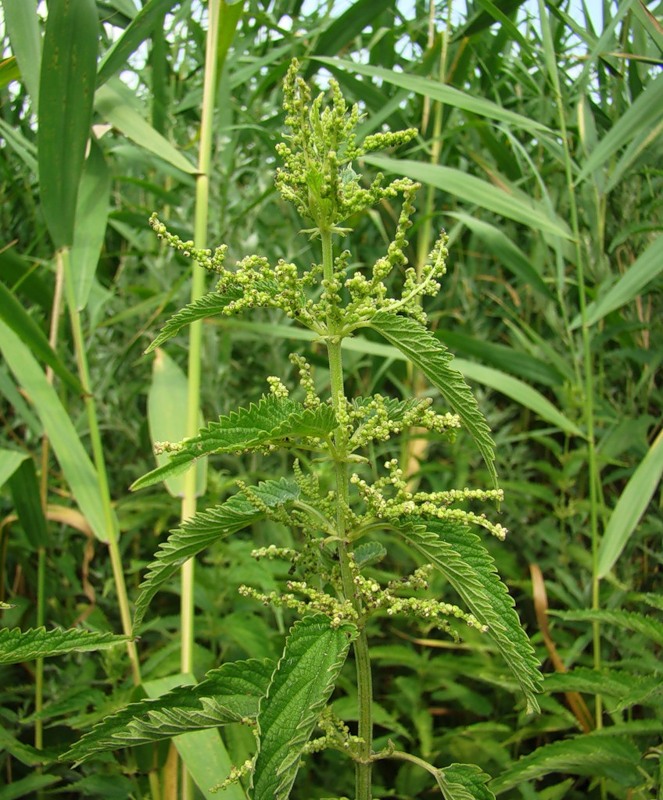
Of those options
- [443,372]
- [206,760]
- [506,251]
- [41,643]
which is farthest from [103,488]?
[506,251]

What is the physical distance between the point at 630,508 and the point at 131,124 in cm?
115

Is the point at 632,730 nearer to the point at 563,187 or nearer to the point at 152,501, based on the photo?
the point at 152,501

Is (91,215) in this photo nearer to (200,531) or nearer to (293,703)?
(200,531)

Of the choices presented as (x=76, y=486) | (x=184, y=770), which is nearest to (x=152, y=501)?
(x=76, y=486)

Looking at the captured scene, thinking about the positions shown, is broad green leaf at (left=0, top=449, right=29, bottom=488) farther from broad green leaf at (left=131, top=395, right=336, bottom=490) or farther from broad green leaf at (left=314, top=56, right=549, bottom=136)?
broad green leaf at (left=314, top=56, right=549, bottom=136)

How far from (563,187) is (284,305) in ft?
5.41

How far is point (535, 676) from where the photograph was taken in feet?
2.60

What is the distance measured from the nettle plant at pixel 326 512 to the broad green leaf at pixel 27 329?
0.67 metres

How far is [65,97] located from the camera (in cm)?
138

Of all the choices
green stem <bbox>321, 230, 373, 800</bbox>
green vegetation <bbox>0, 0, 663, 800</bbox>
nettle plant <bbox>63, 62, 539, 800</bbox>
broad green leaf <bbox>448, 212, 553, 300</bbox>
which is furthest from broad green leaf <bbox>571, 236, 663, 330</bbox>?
green stem <bbox>321, 230, 373, 800</bbox>

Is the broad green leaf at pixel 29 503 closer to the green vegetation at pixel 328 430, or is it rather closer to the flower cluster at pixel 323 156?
the green vegetation at pixel 328 430

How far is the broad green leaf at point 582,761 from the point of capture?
1244 millimetres

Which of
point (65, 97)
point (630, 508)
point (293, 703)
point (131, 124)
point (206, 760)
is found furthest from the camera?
point (131, 124)

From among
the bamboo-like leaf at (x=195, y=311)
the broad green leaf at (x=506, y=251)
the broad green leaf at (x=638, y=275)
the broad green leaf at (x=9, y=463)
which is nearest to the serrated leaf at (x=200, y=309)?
the bamboo-like leaf at (x=195, y=311)
